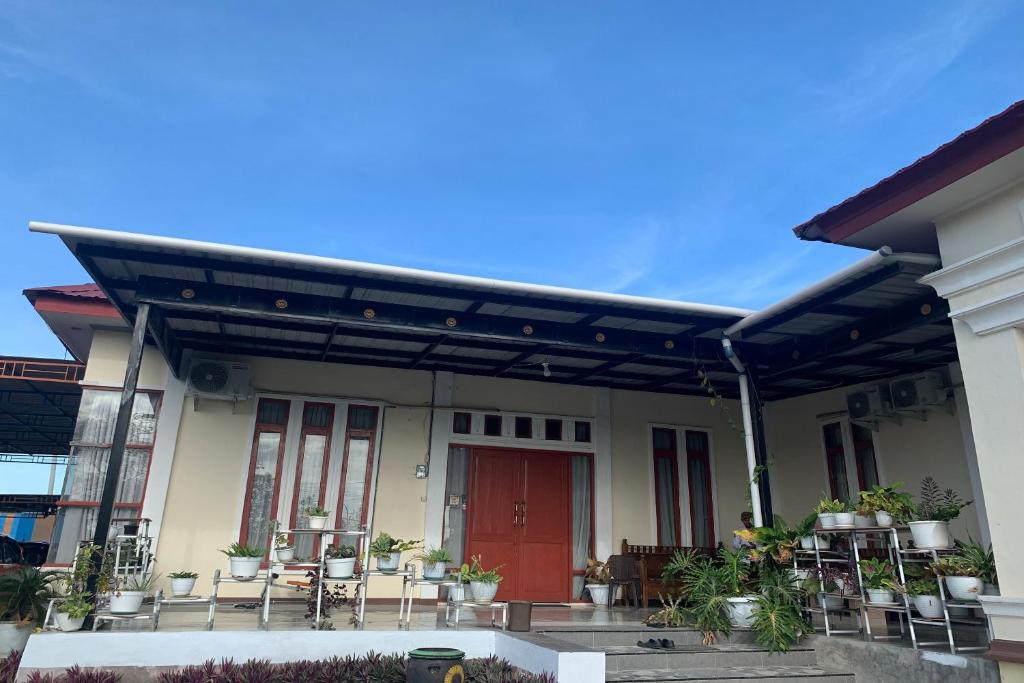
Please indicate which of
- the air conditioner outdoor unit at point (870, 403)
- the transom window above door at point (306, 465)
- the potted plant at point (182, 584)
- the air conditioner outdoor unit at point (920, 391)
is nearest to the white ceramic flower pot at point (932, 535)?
the air conditioner outdoor unit at point (920, 391)

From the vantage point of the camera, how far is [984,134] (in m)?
3.60

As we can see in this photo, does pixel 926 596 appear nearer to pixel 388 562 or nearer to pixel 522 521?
pixel 388 562

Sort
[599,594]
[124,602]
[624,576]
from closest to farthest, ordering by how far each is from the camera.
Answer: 1. [124,602]
2. [599,594]
3. [624,576]

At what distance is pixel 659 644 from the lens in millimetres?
5270

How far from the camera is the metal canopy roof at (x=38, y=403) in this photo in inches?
395

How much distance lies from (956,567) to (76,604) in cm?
609

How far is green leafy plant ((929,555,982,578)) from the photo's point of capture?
14.4 feet

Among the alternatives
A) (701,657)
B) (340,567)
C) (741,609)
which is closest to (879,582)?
(741,609)

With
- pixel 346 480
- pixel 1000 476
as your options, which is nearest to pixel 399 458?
pixel 346 480

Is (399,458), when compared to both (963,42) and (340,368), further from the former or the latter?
(963,42)

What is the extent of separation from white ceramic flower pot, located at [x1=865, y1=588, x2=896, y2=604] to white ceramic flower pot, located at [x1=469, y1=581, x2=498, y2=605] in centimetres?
302

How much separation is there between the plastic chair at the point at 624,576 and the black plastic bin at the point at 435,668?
13.5ft

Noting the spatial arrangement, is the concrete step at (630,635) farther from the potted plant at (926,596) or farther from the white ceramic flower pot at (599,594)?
the white ceramic flower pot at (599,594)

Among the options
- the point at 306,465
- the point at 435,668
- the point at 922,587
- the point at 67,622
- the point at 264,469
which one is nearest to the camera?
the point at 435,668
